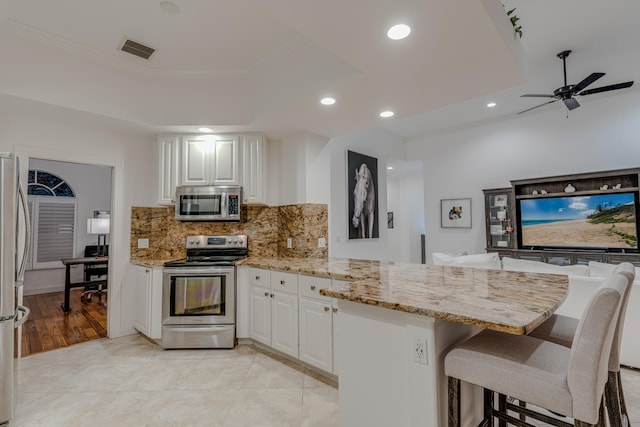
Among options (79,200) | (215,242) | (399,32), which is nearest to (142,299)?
(215,242)

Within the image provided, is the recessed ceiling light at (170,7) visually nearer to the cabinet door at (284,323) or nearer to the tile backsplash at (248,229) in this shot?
the tile backsplash at (248,229)

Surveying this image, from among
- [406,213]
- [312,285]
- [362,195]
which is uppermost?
[362,195]

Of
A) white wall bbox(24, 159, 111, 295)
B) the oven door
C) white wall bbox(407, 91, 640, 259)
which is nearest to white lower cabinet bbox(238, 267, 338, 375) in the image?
the oven door

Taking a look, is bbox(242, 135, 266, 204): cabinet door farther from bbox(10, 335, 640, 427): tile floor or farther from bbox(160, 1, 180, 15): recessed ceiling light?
bbox(10, 335, 640, 427): tile floor

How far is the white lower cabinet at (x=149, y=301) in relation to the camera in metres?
3.32

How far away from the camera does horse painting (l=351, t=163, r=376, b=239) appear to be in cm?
470

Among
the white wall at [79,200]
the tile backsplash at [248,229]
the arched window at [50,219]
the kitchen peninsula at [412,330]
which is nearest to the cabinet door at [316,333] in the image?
the kitchen peninsula at [412,330]

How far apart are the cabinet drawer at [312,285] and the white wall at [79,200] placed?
5.60 meters

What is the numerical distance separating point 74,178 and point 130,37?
5.25m

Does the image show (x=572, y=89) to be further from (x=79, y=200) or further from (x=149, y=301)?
(x=79, y=200)

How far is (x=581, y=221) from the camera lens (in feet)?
16.6

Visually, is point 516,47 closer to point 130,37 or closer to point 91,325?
point 130,37

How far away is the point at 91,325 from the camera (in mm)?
4133

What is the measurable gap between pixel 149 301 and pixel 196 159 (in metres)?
1.69
